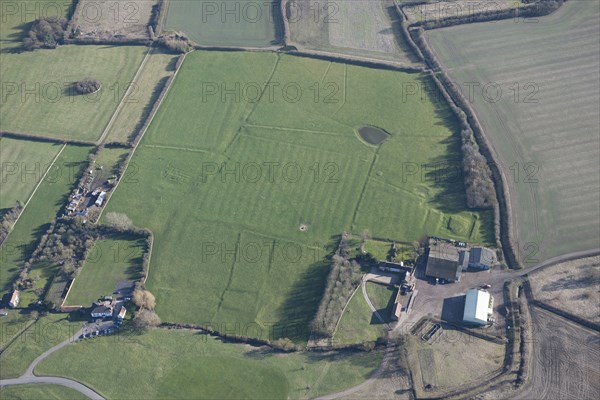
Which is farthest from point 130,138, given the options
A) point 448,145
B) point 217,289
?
point 448,145

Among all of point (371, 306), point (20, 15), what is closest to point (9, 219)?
point (20, 15)

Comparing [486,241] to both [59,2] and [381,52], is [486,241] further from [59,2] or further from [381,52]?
[59,2]

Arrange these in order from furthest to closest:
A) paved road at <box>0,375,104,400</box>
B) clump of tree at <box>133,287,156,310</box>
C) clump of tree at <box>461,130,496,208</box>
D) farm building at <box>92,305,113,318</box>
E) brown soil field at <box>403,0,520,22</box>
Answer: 1. brown soil field at <box>403,0,520,22</box>
2. clump of tree at <box>461,130,496,208</box>
3. farm building at <box>92,305,113,318</box>
4. clump of tree at <box>133,287,156,310</box>
5. paved road at <box>0,375,104,400</box>

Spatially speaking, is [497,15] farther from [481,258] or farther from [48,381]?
[48,381]

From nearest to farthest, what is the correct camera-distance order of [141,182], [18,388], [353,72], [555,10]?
[18,388]
[141,182]
[353,72]
[555,10]

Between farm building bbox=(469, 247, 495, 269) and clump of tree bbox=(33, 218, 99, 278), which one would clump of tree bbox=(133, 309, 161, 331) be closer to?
clump of tree bbox=(33, 218, 99, 278)

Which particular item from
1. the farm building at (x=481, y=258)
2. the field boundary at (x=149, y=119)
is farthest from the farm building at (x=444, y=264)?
the field boundary at (x=149, y=119)

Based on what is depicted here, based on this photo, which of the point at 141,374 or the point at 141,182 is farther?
the point at 141,182

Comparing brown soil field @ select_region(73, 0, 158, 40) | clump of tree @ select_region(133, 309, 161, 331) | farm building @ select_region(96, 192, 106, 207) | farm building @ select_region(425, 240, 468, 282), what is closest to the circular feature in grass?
farm building @ select_region(425, 240, 468, 282)
